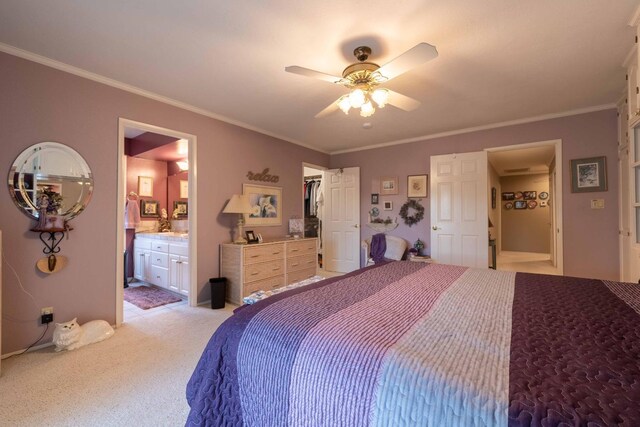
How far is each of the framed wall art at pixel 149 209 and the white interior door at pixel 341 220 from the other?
10.1ft

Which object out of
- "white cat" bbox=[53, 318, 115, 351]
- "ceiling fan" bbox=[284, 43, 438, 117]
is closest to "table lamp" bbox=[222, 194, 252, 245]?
"white cat" bbox=[53, 318, 115, 351]

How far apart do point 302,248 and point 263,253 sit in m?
0.81

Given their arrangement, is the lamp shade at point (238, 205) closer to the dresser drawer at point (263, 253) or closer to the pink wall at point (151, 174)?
the dresser drawer at point (263, 253)

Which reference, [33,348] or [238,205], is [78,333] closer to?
[33,348]

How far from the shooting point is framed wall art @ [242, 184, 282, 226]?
3.98 m

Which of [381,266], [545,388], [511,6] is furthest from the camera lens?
[381,266]

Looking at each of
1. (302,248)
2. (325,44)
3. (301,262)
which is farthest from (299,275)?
(325,44)

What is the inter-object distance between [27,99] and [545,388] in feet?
11.7

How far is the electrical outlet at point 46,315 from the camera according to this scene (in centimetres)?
228

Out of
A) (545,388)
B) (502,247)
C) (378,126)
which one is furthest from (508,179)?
Answer: (545,388)

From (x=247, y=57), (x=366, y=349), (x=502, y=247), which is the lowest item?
(x=502, y=247)

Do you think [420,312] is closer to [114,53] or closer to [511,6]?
[511,6]

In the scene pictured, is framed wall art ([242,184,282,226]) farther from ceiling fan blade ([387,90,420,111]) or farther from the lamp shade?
ceiling fan blade ([387,90,420,111])

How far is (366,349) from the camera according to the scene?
831 mm
